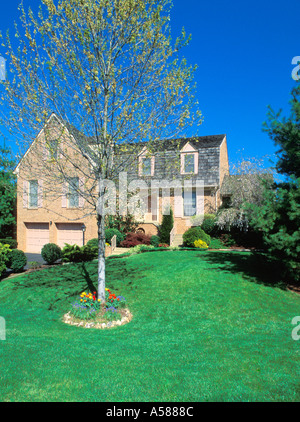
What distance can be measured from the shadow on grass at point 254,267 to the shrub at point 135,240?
6661 mm

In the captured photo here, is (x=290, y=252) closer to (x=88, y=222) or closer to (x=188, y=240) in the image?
(x=188, y=240)

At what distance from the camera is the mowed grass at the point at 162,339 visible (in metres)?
3.82

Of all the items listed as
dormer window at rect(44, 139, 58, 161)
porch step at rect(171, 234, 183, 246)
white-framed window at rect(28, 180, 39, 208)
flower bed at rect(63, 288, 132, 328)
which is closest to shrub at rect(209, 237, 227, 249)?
porch step at rect(171, 234, 183, 246)

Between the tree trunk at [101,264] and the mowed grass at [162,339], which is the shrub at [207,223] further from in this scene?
the tree trunk at [101,264]

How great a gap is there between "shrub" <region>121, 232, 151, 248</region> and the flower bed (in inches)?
440

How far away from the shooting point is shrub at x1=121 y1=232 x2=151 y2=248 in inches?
774

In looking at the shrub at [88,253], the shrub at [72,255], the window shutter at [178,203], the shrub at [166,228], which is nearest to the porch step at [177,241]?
the shrub at [166,228]

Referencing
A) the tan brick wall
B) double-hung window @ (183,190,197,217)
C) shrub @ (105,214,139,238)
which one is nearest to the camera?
shrub @ (105,214,139,238)

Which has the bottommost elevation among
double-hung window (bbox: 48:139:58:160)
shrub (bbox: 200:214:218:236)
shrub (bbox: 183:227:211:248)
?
shrub (bbox: 183:227:211:248)

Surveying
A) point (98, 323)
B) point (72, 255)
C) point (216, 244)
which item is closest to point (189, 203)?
point (216, 244)

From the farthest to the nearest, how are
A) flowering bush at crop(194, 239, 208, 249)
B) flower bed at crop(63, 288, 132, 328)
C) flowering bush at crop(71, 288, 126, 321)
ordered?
flowering bush at crop(194, 239, 208, 249)
flowering bush at crop(71, 288, 126, 321)
flower bed at crop(63, 288, 132, 328)

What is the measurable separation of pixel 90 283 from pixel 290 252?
675cm

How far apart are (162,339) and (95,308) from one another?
2305mm

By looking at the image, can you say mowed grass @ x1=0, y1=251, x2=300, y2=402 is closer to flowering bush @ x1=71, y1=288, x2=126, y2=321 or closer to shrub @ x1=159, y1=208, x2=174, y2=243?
flowering bush @ x1=71, y1=288, x2=126, y2=321
